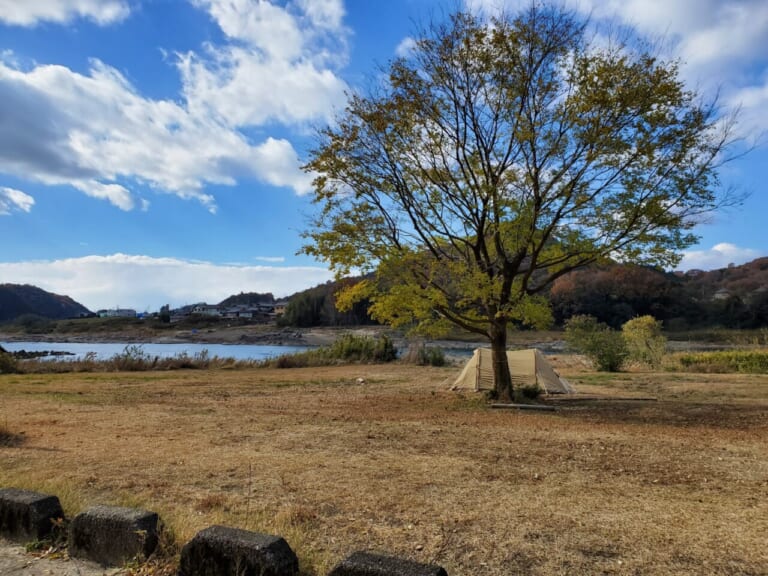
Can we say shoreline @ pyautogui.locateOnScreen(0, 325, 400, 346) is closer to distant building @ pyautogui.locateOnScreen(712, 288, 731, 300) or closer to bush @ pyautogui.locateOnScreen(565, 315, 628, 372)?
distant building @ pyautogui.locateOnScreen(712, 288, 731, 300)

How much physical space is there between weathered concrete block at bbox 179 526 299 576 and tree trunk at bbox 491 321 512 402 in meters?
9.38

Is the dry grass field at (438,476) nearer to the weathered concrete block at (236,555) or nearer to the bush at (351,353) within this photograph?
the weathered concrete block at (236,555)

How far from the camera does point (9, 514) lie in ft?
11.8

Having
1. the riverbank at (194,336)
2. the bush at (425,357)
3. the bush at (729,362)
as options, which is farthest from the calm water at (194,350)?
the bush at (729,362)

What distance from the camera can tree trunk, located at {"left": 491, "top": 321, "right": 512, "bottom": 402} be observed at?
1188cm

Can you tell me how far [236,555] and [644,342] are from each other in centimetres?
2649

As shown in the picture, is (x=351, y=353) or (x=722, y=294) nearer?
(x=351, y=353)

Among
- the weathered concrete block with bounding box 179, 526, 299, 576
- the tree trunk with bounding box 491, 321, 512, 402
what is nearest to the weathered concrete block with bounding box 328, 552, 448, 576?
the weathered concrete block with bounding box 179, 526, 299, 576

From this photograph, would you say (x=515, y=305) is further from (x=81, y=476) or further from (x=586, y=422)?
(x=81, y=476)

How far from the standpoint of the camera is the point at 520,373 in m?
14.8

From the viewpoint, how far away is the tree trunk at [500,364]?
1188 centimetres

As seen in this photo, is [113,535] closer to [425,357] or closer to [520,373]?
[520,373]

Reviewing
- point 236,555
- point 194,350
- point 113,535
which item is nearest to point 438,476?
point 236,555

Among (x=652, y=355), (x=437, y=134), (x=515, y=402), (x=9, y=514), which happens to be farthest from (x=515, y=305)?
(x=652, y=355)
